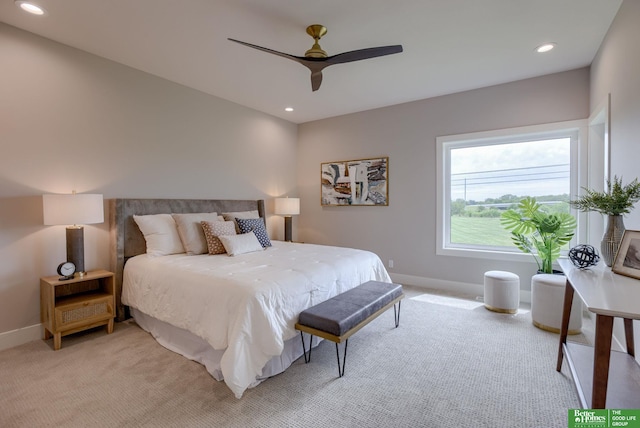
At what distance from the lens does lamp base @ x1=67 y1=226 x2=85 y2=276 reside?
278cm

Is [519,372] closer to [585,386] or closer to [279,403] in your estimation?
[585,386]

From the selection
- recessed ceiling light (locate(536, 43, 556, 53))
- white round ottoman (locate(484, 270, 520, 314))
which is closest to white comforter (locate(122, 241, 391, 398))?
white round ottoman (locate(484, 270, 520, 314))

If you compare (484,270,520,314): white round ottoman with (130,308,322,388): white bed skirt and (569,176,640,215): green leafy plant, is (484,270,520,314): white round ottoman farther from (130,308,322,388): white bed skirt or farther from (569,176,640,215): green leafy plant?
(130,308,322,388): white bed skirt

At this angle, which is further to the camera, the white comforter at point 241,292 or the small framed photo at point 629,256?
the white comforter at point 241,292

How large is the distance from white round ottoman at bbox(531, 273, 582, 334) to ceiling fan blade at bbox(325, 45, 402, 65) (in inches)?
105

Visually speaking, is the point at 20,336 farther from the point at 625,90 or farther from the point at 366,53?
the point at 625,90

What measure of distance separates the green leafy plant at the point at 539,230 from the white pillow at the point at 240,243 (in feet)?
10.2

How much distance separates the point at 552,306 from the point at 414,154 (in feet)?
8.42

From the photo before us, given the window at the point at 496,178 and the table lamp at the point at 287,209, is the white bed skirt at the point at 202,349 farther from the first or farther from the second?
the window at the point at 496,178

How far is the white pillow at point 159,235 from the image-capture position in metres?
3.17

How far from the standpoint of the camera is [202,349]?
2373 millimetres

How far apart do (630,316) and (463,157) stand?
138 inches

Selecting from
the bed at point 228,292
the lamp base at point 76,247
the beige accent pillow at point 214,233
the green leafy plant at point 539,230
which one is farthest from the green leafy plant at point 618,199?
the lamp base at point 76,247

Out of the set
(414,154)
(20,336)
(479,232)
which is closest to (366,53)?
(414,154)
